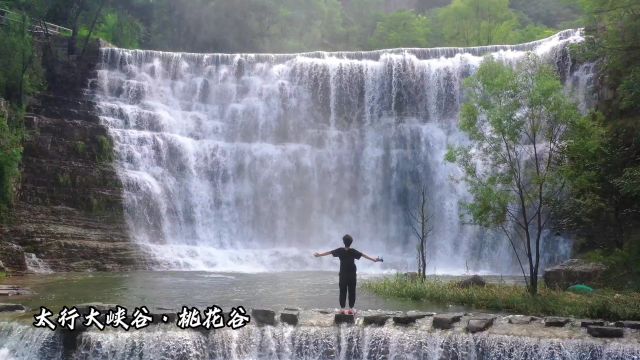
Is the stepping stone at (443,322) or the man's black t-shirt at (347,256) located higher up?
the man's black t-shirt at (347,256)

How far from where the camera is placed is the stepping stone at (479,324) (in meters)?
11.5

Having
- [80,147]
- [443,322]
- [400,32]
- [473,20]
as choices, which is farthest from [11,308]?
[473,20]

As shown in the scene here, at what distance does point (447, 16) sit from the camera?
192 feet

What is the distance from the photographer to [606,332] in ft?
36.1

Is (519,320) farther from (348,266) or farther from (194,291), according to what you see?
(194,291)

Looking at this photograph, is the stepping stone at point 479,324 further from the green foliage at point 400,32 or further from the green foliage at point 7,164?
the green foliage at point 400,32

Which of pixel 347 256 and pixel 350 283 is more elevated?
pixel 347 256

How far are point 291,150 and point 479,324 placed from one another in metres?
24.9

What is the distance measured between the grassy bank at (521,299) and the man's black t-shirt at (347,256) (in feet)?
15.6

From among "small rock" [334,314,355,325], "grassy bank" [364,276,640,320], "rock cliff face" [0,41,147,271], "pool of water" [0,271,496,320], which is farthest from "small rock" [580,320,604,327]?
"rock cliff face" [0,41,147,271]

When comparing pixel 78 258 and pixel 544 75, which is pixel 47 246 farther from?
pixel 544 75

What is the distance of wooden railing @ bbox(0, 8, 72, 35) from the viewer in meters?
34.3

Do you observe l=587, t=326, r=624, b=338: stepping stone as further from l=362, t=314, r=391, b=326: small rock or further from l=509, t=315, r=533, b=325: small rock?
l=362, t=314, r=391, b=326: small rock

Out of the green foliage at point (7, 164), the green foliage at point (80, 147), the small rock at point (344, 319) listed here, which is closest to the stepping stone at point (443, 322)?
the small rock at point (344, 319)
